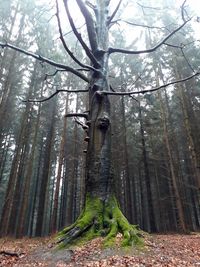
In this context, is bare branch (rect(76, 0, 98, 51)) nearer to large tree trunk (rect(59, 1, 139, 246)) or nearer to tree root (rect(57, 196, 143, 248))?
large tree trunk (rect(59, 1, 139, 246))

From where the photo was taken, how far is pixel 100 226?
182 inches

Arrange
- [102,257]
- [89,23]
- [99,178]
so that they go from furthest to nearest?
[89,23]
[99,178]
[102,257]

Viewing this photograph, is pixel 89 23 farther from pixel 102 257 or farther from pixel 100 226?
pixel 102 257

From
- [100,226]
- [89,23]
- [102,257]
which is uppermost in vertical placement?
[89,23]

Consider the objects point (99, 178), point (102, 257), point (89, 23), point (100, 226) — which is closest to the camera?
point (102, 257)

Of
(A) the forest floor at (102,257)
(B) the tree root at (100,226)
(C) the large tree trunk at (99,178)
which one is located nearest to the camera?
(A) the forest floor at (102,257)

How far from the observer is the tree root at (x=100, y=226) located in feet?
14.3

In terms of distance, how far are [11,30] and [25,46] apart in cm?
153

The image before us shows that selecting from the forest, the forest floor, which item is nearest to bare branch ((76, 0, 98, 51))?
the forest

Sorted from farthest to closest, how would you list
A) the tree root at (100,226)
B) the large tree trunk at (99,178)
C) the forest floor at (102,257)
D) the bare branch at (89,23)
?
1. the bare branch at (89,23)
2. the large tree trunk at (99,178)
3. the tree root at (100,226)
4. the forest floor at (102,257)

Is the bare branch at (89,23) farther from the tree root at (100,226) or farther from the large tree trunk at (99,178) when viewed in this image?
the tree root at (100,226)

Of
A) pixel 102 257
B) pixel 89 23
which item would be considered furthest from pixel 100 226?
pixel 89 23

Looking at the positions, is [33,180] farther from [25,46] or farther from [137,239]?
[137,239]

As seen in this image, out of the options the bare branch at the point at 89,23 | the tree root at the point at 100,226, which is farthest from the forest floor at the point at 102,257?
the bare branch at the point at 89,23
